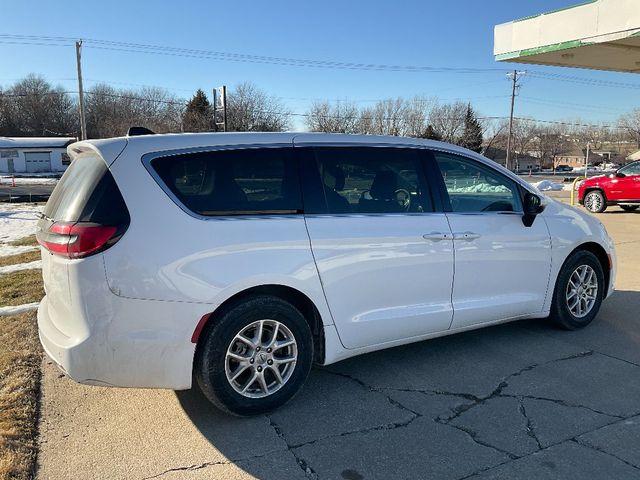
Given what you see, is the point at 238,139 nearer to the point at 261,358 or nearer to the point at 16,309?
the point at 261,358

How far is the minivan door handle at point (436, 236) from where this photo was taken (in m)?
3.97

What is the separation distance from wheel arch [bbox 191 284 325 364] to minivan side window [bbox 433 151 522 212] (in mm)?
1470

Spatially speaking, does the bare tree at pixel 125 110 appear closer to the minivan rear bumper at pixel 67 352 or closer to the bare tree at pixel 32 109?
the bare tree at pixel 32 109

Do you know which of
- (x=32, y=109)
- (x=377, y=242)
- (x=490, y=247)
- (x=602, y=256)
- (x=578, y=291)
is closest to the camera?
(x=377, y=242)

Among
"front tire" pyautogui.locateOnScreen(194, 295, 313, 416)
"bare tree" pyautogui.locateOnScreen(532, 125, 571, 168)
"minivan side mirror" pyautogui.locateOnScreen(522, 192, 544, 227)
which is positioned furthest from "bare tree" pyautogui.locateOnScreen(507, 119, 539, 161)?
"front tire" pyautogui.locateOnScreen(194, 295, 313, 416)

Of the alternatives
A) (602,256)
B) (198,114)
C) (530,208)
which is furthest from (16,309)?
(198,114)

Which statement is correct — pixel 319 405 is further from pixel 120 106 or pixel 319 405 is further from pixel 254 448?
pixel 120 106

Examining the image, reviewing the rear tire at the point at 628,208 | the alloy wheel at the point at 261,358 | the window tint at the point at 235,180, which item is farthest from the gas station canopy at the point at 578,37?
the alloy wheel at the point at 261,358

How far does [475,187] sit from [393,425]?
2.21 metres

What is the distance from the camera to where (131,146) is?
10.5 feet

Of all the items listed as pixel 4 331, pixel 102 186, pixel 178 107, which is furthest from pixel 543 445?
pixel 178 107

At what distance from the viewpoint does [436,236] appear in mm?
4012

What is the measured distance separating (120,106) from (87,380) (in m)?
79.2

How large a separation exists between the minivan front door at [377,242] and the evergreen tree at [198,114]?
53.7 m
